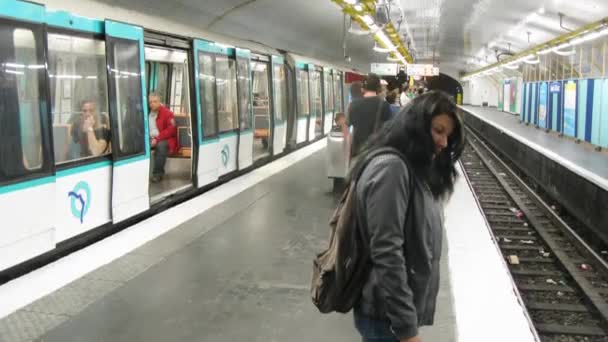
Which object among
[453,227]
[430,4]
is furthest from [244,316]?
[430,4]

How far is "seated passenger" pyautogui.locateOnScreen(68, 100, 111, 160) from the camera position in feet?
19.9

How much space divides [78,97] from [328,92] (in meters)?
15.5

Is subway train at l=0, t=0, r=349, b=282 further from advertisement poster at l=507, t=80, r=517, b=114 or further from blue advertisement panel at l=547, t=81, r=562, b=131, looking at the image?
advertisement poster at l=507, t=80, r=517, b=114

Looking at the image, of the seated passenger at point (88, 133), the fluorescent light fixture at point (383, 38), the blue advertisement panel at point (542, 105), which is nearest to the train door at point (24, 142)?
the seated passenger at point (88, 133)

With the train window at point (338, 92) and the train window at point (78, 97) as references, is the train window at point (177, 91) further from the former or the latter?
the train window at point (338, 92)

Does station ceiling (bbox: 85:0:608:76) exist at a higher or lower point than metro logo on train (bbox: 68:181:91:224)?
higher

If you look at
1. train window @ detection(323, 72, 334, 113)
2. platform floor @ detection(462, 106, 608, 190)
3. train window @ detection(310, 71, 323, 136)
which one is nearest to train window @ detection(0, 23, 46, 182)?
platform floor @ detection(462, 106, 608, 190)

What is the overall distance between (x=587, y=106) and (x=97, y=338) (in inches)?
632

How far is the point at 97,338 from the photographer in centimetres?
389

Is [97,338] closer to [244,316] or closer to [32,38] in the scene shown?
[244,316]

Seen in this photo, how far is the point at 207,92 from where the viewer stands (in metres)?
9.40

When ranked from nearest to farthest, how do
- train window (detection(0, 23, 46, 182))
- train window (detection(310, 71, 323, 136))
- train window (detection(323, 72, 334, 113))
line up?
1. train window (detection(0, 23, 46, 182))
2. train window (detection(310, 71, 323, 136))
3. train window (detection(323, 72, 334, 113))

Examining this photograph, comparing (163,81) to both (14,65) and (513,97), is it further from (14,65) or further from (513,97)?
(513,97)

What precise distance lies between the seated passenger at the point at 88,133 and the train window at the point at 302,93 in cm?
994
